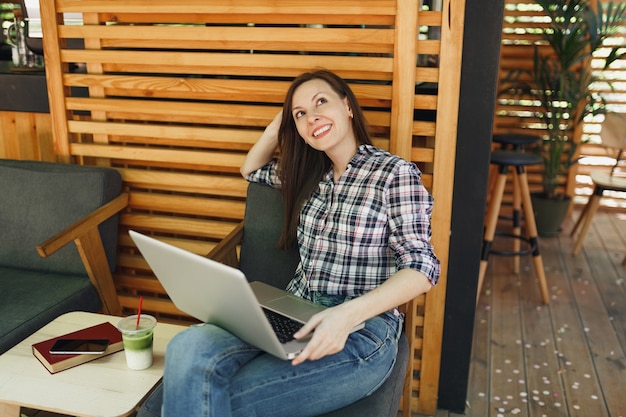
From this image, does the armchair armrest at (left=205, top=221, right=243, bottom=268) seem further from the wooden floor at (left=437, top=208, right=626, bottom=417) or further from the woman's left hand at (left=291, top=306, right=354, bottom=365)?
the wooden floor at (left=437, top=208, right=626, bottom=417)

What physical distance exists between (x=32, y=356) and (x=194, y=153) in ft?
3.28

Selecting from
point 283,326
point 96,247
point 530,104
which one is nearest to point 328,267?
point 283,326

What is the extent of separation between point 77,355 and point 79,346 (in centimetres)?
4

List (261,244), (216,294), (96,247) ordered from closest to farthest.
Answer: (216,294) < (261,244) < (96,247)

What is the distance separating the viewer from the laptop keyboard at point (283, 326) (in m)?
1.58

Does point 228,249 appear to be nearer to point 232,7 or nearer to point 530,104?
point 232,7

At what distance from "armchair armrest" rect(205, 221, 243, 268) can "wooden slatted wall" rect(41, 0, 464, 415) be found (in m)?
0.32

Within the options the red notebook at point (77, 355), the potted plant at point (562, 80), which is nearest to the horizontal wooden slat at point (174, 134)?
the red notebook at point (77, 355)

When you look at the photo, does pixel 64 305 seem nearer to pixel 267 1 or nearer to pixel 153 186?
pixel 153 186

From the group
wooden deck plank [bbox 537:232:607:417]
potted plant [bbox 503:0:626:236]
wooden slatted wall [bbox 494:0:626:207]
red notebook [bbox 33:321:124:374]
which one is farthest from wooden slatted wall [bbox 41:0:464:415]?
wooden slatted wall [bbox 494:0:626:207]

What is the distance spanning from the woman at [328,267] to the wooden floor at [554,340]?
0.94 meters

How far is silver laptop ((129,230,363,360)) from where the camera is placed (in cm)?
133

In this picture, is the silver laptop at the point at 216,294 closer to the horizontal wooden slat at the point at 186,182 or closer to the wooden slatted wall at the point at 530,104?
the horizontal wooden slat at the point at 186,182

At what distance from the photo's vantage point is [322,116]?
Result: 6.11 feet
